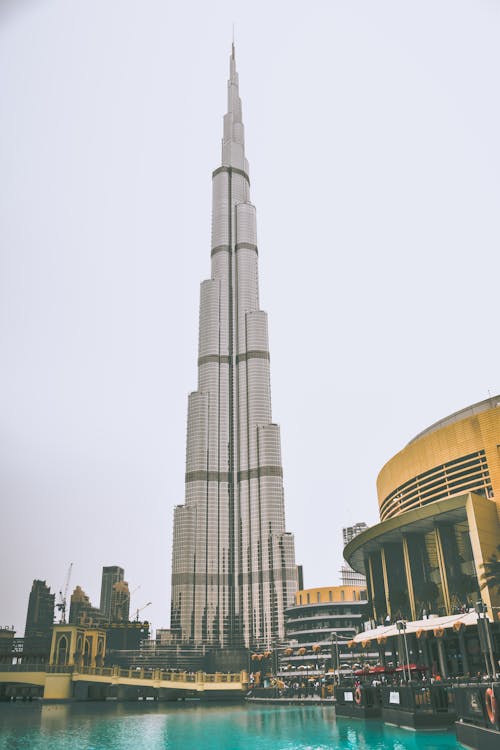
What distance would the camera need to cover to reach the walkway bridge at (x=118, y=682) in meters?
112

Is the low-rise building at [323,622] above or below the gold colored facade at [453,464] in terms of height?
below

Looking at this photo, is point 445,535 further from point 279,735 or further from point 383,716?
point 279,735

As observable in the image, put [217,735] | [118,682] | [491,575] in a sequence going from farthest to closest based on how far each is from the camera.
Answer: [118,682]
[491,575]
[217,735]

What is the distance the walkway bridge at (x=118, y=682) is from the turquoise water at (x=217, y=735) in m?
41.7

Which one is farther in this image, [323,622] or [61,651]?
[323,622]

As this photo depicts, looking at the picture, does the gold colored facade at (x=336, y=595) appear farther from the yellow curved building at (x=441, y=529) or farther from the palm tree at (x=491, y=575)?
the palm tree at (x=491, y=575)

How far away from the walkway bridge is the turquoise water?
137 ft

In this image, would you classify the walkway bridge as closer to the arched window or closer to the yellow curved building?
the arched window

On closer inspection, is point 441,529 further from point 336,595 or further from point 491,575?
point 336,595

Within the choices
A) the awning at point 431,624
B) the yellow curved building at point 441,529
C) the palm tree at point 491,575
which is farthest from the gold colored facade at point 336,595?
the palm tree at point 491,575

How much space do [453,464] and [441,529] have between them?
893cm

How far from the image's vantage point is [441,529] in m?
76.9

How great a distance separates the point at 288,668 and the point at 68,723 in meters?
124

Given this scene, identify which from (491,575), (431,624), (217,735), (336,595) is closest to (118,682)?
(217,735)
